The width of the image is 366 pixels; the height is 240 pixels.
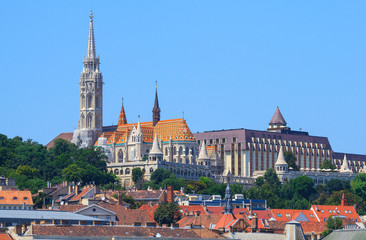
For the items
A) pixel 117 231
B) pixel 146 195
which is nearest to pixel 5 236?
pixel 117 231

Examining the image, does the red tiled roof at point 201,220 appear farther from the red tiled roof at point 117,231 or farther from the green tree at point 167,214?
the red tiled roof at point 117,231

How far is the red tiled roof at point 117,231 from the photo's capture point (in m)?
100

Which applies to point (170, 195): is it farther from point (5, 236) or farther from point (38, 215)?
point (5, 236)

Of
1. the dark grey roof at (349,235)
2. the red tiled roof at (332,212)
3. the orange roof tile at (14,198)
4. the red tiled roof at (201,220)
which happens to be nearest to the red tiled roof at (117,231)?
the red tiled roof at (201,220)

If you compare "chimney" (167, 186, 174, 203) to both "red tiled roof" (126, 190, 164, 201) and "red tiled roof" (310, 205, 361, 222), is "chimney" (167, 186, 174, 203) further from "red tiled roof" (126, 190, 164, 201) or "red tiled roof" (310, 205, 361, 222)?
"red tiled roof" (310, 205, 361, 222)

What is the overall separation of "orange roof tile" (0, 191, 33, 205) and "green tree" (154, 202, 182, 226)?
1667cm

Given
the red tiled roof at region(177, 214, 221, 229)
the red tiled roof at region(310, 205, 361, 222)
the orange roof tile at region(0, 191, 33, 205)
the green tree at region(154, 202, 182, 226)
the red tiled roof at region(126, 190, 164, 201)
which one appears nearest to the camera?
the red tiled roof at region(177, 214, 221, 229)

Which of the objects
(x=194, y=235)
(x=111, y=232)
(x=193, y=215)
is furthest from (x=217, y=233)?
(x=193, y=215)

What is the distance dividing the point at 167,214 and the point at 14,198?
2029 centimetres

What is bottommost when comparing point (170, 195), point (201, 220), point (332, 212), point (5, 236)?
point (5, 236)

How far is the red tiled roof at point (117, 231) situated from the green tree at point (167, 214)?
31.1m

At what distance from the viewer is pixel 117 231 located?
106125mm

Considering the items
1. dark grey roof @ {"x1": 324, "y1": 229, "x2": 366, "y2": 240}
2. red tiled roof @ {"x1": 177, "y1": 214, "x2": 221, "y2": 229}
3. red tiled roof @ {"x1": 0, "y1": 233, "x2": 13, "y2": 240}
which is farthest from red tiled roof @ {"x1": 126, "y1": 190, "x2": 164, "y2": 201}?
dark grey roof @ {"x1": 324, "y1": 229, "x2": 366, "y2": 240}

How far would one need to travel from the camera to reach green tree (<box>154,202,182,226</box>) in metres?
146
